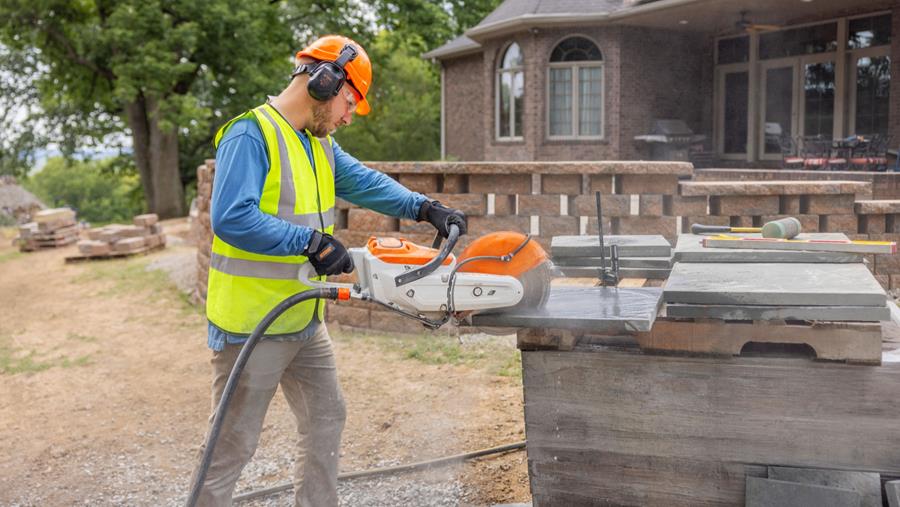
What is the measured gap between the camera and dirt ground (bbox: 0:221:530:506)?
5207mm

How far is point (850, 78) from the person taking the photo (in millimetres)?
17297

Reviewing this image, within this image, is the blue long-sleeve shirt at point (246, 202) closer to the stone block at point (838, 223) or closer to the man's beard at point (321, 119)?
→ the man's beard at point (321, 119)

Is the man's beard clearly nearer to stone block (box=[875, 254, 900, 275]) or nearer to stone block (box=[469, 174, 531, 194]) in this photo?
stone block (box=[469, 174, 531, 194])

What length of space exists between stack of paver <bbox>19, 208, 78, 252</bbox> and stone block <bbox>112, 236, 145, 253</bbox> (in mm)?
3390

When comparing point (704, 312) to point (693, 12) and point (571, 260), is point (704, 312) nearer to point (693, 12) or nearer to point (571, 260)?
point (571, 260)

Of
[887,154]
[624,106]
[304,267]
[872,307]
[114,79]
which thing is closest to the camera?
[872,307]

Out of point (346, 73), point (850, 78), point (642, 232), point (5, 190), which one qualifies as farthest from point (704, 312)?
point (5, 190)

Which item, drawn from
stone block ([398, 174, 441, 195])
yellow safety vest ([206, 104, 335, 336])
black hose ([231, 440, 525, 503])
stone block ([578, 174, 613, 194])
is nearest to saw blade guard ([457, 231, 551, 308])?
yellow safety vest ([206, 104, 335, 336])

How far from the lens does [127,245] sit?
16.8 meters

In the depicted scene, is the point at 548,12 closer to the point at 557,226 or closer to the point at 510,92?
the point at 510,92

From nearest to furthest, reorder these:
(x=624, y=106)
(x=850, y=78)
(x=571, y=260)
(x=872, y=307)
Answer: (x=872, y=307), (x=571, y=260), (x=850, y=78), (x=624, y=106)

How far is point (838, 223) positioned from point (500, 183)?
9.13 feet

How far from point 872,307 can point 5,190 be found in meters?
30.3

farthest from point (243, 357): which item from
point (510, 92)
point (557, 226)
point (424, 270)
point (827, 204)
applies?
point (510, 92)
